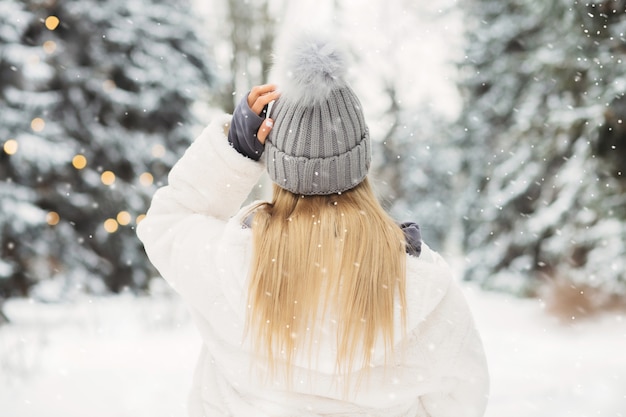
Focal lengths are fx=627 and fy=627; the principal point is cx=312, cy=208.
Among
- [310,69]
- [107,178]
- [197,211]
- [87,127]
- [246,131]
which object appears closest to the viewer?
[310,69]

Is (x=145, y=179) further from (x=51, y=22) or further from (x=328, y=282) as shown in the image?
(x=328, y=282)

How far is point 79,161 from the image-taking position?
738 centimetres

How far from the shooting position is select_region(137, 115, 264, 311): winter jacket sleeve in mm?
1713

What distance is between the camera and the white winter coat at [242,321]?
1663 millimetres

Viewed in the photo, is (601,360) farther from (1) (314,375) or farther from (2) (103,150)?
(2) (103,150)

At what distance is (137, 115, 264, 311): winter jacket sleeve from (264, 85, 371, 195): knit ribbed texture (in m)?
0.17

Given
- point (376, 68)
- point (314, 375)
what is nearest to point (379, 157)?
point (376, 68)

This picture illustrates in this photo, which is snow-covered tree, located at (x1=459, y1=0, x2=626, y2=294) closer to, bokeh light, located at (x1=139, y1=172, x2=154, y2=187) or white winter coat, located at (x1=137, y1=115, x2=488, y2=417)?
bokeh light, located at (x1=139, y1=172, x2=154, y2=187)

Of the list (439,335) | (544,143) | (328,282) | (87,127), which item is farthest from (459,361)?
(544,143)

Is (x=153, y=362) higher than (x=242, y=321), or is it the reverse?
(x=242, y=321)

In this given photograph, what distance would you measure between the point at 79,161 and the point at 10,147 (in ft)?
2.49

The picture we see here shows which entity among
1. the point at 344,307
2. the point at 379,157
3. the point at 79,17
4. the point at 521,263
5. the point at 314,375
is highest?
the point at 344,307

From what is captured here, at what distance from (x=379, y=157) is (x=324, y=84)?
14.6m

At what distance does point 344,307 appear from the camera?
1.65 metres
